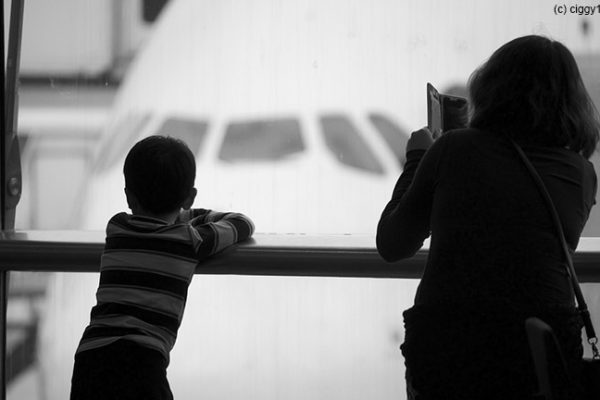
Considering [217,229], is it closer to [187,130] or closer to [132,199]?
[132,199]

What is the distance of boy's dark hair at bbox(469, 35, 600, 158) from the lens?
1648 millimetres

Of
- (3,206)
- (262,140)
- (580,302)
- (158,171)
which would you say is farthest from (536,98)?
(3,206)

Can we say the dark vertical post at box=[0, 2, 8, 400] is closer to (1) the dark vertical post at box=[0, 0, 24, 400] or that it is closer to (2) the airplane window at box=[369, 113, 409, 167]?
(1) the dark vertical post at box=[0, 0, 24, 400]

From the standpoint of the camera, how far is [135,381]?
1963 millimetres

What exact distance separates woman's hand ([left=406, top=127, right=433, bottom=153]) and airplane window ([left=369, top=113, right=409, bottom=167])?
3.38ft

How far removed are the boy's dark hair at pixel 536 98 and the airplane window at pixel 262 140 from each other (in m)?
1.21

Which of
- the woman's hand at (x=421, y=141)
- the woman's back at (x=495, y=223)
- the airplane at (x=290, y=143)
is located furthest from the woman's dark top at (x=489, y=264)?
the airplane at (x=290, y=143)

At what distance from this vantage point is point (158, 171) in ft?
6.58

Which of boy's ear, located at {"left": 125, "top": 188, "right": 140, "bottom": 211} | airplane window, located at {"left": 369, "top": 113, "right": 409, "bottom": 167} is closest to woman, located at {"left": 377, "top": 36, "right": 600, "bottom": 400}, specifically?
boy's ear, located at {"left": 125, "top": 188, "right": 140, "bottom": 211}

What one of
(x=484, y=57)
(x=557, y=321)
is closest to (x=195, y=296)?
(x=484, y=57)

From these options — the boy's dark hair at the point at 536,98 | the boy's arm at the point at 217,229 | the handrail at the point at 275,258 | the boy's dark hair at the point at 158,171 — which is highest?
the boy's dark hair at the point at 536,98

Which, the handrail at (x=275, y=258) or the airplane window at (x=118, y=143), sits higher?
the airplane window at (x=118, y=143)

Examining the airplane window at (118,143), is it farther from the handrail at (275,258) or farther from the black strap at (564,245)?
the black strap at (564,245)

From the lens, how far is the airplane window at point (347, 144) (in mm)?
2828
